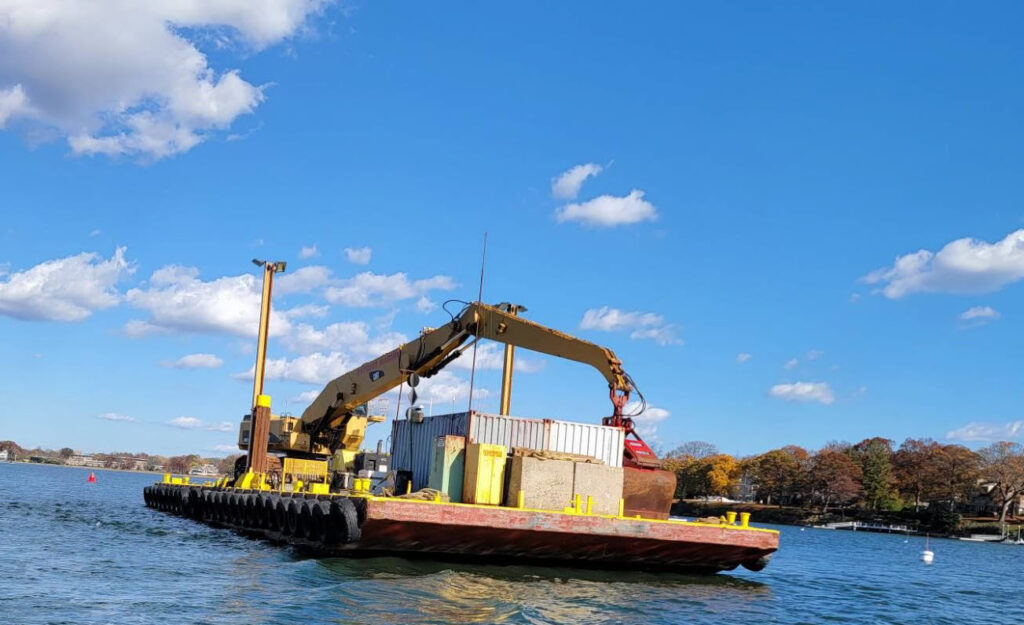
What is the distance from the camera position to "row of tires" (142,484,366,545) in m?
20.8

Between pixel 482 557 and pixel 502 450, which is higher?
pixel 502 450

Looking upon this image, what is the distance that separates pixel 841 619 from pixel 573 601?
20.5 ft

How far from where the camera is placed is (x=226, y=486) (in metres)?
41.5

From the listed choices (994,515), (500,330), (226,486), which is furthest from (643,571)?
(994,515)

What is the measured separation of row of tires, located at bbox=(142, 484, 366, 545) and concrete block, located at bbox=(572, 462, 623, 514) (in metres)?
5.52

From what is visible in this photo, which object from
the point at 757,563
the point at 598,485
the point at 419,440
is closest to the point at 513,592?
A: the point at 598,485

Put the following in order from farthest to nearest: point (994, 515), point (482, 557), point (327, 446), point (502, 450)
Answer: point (994, 515) < point (327, 446) < point (502, 450) < point (482, 557)

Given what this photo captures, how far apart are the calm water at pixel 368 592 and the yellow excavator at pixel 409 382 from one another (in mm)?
5054

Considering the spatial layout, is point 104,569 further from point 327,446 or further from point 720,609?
point 327,446

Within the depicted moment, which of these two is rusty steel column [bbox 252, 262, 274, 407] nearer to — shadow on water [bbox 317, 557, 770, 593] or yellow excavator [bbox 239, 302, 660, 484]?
yellow excavator [bbox 239, 302, 660, 484]

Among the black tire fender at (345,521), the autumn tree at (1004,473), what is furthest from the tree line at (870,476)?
the black tire fender at (345,521)

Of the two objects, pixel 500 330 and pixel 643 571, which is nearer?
pixel 643 571

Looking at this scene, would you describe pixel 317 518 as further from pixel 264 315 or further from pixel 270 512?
pixel 264 315

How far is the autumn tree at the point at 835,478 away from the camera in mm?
124062
